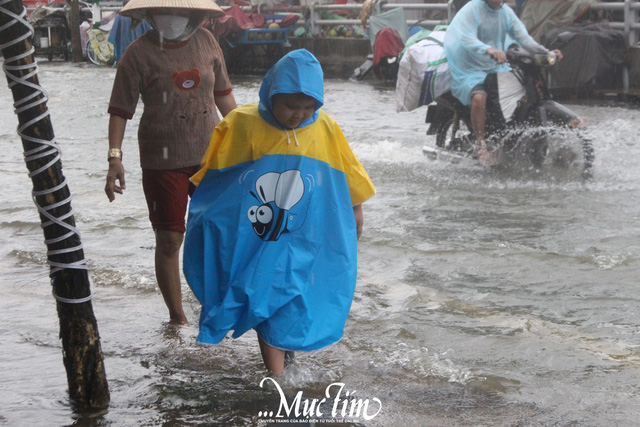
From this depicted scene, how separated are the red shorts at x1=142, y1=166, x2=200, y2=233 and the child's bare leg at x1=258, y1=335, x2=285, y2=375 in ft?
3.20

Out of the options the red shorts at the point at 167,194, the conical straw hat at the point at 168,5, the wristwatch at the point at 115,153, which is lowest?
the red shorts at the point at 167,194

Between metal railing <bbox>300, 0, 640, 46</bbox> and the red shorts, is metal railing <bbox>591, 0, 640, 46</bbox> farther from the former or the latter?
the red shorts

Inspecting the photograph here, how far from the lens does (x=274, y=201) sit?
12.2 feet

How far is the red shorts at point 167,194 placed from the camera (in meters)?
4.42

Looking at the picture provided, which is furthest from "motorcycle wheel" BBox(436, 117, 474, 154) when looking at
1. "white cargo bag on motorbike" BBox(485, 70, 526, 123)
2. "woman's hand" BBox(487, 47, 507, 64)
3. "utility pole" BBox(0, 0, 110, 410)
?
"utility pole" BBox(0, 0, 110, 410)

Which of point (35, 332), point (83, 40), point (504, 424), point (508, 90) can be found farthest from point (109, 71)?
point (504, 424)

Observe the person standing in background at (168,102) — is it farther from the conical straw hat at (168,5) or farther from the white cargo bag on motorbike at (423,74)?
the white cargo bag on motorbike at (423,74)

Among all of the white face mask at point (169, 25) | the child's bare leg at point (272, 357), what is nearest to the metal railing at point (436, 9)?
the white face mask at point (169, 25)

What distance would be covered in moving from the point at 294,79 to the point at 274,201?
49 cm

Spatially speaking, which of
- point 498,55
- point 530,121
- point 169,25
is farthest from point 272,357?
point 530,121

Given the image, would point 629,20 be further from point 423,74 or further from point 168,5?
point 168,5

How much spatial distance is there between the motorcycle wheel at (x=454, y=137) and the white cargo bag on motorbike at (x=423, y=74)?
1.13 ft

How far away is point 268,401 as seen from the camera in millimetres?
3682

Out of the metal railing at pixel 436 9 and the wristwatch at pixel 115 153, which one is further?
the metal railing at pixel 436 9
